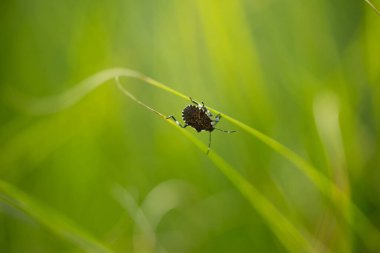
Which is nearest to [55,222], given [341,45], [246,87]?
[246,87]

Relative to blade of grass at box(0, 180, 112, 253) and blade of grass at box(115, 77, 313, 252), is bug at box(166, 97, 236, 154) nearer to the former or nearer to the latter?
blade of grass at box(115, 77, 313, 252)

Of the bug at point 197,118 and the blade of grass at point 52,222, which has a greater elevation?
the bug at point 197,118

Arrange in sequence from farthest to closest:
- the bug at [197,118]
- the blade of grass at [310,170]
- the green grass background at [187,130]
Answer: the bug at [197,118], the green grass background at [187,130], the blade of grass at [310,170]

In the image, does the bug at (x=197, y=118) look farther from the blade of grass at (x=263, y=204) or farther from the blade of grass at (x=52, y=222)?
the blade of grass at (x=52, y=222)

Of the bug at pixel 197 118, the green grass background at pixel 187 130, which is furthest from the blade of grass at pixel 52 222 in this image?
the bug at pixel 197 118

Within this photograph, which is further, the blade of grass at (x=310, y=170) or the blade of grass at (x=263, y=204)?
the blade of grass at (x=263, y=204)

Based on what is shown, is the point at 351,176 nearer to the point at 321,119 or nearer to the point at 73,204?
the point at 321,119
